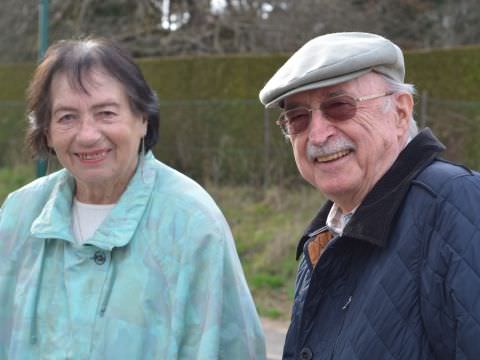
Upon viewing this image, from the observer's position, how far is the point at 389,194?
225 centimetres

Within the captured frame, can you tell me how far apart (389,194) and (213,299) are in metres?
0.82

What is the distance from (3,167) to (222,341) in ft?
43.9

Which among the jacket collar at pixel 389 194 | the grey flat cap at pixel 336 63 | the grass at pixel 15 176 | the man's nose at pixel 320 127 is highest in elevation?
the grey flat cap at pixel 336 63

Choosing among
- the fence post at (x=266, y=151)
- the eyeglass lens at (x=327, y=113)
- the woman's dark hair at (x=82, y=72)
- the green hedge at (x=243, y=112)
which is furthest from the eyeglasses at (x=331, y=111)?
the fence post at (x=266, y=151)

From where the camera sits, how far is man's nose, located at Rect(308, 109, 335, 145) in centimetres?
237

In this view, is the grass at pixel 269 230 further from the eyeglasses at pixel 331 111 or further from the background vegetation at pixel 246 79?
the eyeglasses at pixel 331 111

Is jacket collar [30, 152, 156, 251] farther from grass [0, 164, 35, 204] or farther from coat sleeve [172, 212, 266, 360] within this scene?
grass [0, 164, 35, 204]

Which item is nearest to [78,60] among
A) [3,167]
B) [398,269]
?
[398,269]

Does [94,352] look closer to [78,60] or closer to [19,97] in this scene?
[78,60]

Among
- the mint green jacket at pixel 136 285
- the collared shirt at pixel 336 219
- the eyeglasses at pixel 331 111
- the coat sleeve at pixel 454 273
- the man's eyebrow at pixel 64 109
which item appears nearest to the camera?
the coat sleeve at pixel 454 273

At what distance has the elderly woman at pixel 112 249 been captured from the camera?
109 inches

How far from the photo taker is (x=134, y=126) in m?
2.94

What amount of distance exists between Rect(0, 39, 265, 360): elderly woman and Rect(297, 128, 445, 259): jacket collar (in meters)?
0.68

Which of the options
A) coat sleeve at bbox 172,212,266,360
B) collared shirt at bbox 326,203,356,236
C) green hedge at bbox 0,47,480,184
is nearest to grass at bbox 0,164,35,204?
green hedge at bbox 0,47,480,184
